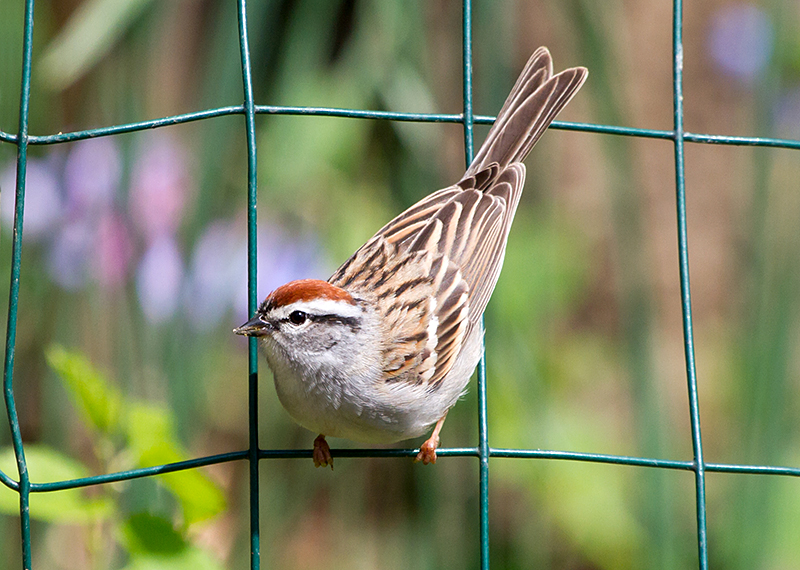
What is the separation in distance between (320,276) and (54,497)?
127cm

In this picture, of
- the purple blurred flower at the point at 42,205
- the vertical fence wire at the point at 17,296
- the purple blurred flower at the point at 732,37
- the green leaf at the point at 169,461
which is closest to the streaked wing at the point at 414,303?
the green leaf at the point at 169,461

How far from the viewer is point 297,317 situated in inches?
72.9

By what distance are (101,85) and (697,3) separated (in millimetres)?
3321

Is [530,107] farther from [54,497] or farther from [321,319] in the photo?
[54,497]

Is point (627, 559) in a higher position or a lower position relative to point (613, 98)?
lower

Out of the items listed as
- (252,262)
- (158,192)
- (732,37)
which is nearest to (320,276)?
(158,192)

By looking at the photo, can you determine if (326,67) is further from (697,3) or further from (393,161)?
(697,3)

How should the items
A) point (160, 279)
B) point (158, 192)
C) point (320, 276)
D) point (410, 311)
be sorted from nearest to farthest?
point (410, 311) → point (160, 279) → point (158, 192) → point (320, 276)

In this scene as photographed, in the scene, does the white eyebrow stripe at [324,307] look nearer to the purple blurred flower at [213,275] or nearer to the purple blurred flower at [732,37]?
the purple blurred flower at [213,275]

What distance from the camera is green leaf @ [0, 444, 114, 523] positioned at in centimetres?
160

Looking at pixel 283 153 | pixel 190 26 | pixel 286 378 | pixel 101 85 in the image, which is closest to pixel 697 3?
pixel 190 26

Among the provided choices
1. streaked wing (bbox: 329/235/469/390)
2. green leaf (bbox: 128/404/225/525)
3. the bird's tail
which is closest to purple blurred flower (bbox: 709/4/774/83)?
the bird's tail

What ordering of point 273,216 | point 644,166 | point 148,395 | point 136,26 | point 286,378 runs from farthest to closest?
point 644,166
point 273,216
point 136,26
point 148,395
point 286,378

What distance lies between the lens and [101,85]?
8.14 feet
